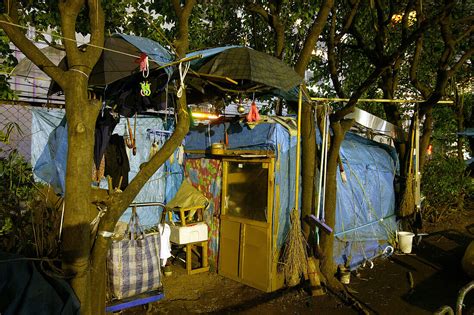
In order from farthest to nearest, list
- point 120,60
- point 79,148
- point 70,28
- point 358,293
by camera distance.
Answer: point 358,293 < point 120,60 < point 70,28 < point 79,148

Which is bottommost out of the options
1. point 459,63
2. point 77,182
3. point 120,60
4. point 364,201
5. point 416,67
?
point 364,201

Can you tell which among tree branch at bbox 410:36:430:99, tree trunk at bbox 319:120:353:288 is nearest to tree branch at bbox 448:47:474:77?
tree branch at bbox 410:36:430:99

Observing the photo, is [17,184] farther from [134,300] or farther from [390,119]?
[390,119]

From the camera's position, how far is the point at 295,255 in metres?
6.29

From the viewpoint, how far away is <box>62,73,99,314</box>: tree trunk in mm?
3170

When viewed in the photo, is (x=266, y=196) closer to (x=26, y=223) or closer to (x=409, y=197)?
(x=26, y=223)

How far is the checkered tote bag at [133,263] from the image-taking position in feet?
15.3

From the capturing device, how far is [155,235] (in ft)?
16.7

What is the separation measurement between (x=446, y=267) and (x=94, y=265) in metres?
7.26

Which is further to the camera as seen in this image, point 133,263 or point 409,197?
point 409,197

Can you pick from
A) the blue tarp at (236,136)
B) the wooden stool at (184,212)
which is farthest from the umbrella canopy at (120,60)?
the wooden stool at (184,212)

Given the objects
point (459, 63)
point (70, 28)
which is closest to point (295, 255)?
point (70, 28)

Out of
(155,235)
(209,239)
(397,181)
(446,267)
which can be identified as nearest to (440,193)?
(397,181)

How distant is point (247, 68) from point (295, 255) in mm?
3402
